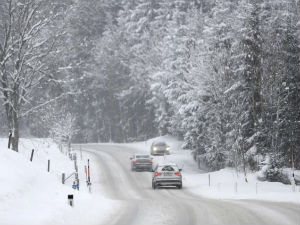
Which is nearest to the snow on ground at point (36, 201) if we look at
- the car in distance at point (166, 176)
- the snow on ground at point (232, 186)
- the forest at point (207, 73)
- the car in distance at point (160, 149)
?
the snow on ground at point (232, 186)

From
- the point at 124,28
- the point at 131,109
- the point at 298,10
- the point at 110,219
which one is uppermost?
the point at 124,28

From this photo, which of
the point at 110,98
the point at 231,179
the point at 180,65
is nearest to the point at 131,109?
the point at 110,98

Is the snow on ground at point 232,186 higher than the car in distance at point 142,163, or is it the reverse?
the car in distance at point 142,163

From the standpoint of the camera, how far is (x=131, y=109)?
87.0m

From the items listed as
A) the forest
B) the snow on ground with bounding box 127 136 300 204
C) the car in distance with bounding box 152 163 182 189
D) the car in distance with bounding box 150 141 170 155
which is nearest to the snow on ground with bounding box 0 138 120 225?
the snow on ground with bounding box 127 136 300 204

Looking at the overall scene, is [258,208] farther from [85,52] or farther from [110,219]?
[85,52]

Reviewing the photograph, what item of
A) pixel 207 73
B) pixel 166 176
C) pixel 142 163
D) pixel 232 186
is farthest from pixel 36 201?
pixel 207 73

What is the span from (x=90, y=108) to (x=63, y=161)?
5519cm

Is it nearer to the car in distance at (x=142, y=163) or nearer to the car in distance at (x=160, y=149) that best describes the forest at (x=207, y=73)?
the car in distance at (x=160, y=149)

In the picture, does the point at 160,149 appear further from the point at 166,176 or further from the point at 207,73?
the point at 166,176

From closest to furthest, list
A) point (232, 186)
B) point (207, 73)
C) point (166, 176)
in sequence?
point (166, 176)
point (232, 186)
point (207, 73)

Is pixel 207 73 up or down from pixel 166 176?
up

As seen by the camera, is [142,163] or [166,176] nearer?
[166,176]

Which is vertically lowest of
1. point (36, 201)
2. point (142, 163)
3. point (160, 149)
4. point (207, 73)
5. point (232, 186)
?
point (232, 186)
